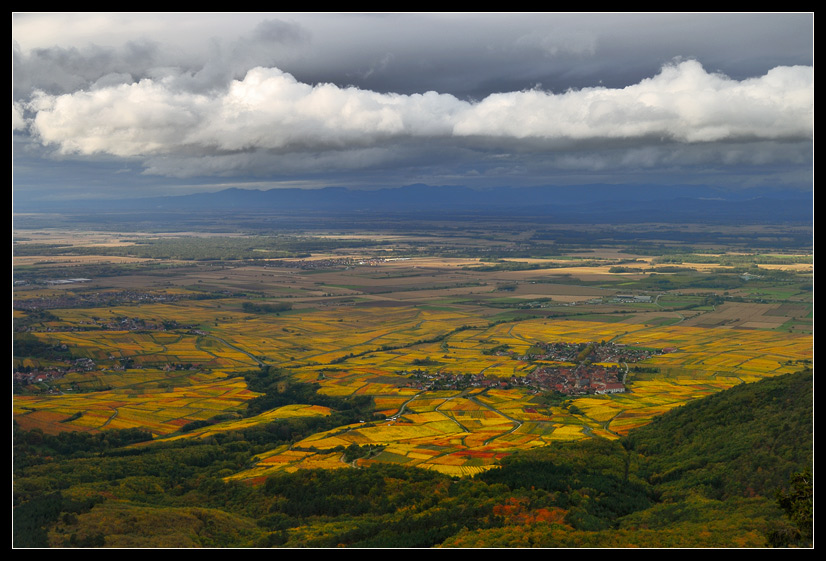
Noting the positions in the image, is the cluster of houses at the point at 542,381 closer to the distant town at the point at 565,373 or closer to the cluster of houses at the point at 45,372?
the distant town at the point at 565,373

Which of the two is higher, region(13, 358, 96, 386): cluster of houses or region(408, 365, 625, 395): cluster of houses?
region(13, 358, 96, 386): cluster of houses

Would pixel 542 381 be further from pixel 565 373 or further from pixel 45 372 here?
pixel 45 372

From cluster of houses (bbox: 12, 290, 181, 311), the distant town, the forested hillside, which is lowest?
the distant town

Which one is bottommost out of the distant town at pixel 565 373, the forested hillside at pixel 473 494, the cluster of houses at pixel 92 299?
the distant town at pixel 565 373

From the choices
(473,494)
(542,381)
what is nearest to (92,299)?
(542,381)

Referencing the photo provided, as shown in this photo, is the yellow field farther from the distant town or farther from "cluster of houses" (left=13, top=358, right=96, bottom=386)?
the distant town

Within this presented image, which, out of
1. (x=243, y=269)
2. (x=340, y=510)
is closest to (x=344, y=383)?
(x=340, y=510)

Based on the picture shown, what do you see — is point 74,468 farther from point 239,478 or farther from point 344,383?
point 344,383

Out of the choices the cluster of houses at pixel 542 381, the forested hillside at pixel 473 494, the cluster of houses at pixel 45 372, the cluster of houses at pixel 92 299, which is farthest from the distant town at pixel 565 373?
the cluster of houses at pixel 92 299

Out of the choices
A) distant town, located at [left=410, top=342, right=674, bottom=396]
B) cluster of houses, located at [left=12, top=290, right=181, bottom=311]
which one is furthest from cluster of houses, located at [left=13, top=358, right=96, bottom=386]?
distant town, located at [left=410, top=342, right=674, bottom=396]
